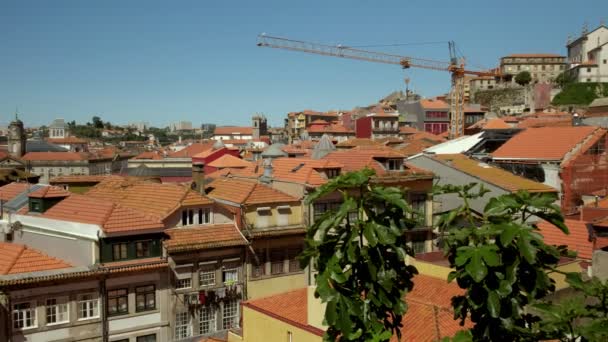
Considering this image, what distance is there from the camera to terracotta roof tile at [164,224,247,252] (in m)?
28.1

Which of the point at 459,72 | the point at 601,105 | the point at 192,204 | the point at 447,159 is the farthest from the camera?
the point at 459,72

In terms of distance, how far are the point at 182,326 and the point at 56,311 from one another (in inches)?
223

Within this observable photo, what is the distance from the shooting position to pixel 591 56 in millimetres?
124250

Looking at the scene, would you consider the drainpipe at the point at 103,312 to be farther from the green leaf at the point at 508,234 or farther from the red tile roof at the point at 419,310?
the green leaf at the point at 508,234

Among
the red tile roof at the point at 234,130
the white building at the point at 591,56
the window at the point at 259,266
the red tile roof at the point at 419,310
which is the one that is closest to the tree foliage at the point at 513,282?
the red tile roof at the point at 419,310

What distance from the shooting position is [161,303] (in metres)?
27.6

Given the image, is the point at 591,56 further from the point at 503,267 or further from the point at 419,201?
the point at 503,267

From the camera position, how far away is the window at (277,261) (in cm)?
3158

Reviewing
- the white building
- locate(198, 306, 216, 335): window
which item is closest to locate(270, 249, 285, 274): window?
locate(198, 306, 216, 335): window

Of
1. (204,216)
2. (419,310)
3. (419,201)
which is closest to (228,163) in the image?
(419,201)

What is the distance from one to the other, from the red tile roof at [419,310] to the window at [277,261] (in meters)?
10.4

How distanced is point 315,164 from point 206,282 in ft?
32.8

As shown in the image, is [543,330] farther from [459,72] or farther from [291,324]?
[459,72]

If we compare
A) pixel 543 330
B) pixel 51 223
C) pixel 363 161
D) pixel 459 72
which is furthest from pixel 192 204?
pixel 459 72
